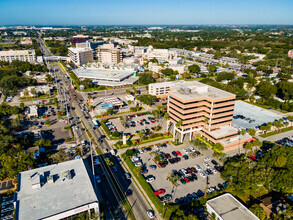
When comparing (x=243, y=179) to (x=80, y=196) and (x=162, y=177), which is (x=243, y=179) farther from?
(x=80, y=196)

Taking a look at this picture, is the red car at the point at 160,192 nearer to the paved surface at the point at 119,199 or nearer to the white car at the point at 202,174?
the paved surface at the point at 119,199

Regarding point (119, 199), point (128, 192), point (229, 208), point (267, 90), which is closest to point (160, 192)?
point (128, 192)

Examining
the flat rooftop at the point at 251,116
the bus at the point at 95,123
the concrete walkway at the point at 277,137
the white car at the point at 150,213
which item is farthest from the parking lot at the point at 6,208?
the concrete walkway at the point at 277,137

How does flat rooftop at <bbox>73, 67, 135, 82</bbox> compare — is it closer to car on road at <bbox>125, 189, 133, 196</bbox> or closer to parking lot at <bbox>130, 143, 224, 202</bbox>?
parking lot at <bbox>130, 143, 224, 202</bbox>

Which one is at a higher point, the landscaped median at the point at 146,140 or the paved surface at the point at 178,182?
the landscaped median at the point at 146,140

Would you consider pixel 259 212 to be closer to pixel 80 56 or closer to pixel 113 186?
pixel 113 186
